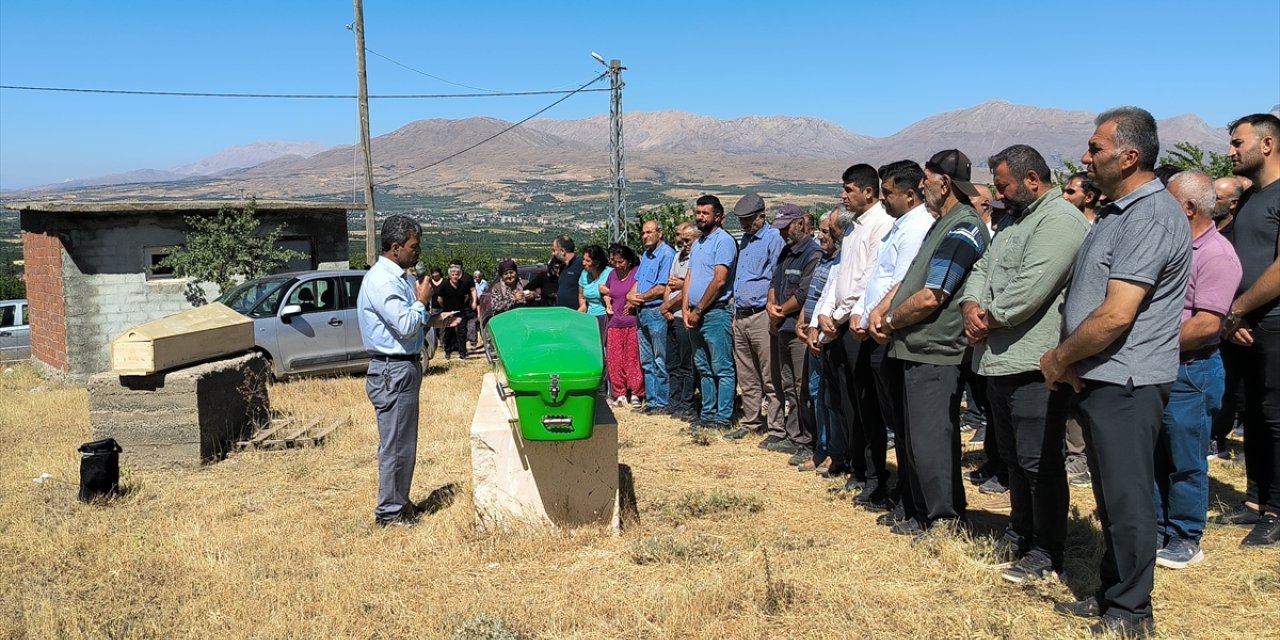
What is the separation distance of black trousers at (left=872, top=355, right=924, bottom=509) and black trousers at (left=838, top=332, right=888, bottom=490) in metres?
0.15

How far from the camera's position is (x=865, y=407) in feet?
20.0

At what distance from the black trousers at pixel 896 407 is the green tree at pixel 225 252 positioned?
498 inches

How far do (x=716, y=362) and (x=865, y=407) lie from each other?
2.84 m

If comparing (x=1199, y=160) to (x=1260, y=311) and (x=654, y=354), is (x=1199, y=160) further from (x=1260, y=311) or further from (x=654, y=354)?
(x=1260, y=311)

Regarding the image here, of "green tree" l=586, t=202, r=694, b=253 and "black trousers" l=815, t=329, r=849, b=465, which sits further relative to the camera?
"green tree" l=586, t=202, r=694, b=253

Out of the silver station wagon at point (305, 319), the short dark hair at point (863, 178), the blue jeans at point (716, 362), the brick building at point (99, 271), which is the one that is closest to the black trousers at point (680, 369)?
the blue jeans at point (716, 362)

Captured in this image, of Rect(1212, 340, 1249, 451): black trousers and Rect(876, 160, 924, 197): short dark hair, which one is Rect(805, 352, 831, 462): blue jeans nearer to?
Rect(876, 160, 924, 197): short dark hair

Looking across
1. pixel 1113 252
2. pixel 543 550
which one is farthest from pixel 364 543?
pixel 1113 252

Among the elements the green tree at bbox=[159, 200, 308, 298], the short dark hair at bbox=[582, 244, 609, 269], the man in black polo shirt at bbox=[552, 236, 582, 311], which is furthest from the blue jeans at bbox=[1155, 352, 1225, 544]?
the green tree at bbox=[159, 200, 308, 298]

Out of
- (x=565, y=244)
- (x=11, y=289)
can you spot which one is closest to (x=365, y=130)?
(x=565, y=244)

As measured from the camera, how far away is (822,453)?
7.14 m

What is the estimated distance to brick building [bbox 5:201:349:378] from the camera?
48.8 feet

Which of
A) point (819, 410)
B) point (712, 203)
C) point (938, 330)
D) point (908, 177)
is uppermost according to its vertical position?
point (908, 177)

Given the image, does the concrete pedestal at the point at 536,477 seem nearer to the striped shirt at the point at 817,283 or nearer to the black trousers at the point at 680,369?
the striped shirt at the point at 817,283
